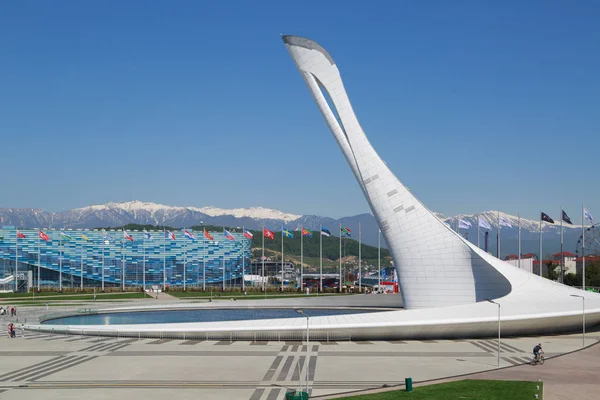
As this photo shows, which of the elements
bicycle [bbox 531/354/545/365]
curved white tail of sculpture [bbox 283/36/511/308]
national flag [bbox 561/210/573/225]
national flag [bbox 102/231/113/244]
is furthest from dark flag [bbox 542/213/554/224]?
national flag [bbox 102/231/113/244]

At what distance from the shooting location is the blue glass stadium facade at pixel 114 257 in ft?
324

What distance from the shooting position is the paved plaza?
25609mm

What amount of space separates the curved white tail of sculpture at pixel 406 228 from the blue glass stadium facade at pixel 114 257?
54251mm

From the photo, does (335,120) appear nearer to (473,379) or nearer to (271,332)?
(271,332)

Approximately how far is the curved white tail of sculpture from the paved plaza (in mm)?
4796

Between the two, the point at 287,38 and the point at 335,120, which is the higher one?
the point at 287,38

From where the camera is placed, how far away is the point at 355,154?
43.9 m

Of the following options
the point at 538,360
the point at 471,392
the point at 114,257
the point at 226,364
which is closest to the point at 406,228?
the point at 538,360

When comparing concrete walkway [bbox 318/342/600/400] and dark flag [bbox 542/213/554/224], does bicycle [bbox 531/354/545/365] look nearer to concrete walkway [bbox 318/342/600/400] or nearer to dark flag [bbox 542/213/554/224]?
concrete walkway [bbox 318/342/600/400]

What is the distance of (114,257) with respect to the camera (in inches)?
4163

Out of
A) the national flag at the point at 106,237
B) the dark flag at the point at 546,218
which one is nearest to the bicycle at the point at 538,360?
the dark flag at the point at 546,218

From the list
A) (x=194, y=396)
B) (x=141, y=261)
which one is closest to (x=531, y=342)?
(x=194, y=396)

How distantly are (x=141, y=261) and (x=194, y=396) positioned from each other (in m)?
85.1

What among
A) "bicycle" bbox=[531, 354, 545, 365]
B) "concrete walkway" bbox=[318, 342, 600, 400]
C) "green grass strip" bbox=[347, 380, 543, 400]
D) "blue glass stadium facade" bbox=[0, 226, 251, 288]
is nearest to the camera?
"green grass strip" bbox=[347, 380, 543, 400]
